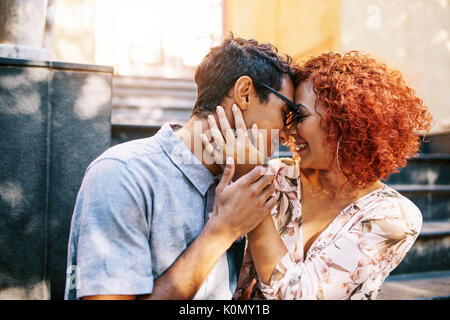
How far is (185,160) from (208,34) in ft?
17.7

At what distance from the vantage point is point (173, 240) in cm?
151

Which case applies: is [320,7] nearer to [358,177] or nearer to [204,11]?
[204,11]

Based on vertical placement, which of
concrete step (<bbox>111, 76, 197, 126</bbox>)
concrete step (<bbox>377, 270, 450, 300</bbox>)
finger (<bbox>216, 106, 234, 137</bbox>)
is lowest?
concrete step (<bbox>377, 270, 450, 300</bbox>)

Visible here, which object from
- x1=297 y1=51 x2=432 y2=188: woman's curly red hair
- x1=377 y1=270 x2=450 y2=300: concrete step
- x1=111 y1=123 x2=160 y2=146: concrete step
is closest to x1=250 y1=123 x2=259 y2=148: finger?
x1=297 y1=51 x2=432 y2=188: woman's curly red hair

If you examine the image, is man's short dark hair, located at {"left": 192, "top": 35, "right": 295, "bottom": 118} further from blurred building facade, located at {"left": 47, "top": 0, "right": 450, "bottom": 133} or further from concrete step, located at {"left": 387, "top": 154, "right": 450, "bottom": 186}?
blurred building facade, located at {"left": 47, "top": 0, "right": 450, "bottom": 133}

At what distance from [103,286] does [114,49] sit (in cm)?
527

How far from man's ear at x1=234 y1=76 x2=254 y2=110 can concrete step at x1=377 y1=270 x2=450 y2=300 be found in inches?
75.6

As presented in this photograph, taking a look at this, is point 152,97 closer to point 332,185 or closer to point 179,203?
point 332,185

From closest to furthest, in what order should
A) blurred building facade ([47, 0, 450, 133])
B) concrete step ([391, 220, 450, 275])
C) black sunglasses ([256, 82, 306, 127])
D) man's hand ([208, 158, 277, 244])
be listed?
man's hand ([208, 158, 277, 244]) → black sunglasses ([256, 82, 306, 127]) → concrete step ([391, 220, 450, 275]) → blurred building facade ([47, 0, 450, 133])

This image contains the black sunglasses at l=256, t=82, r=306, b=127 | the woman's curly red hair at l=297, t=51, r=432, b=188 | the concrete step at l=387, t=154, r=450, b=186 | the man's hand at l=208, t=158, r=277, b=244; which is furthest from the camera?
the concrete step at l=387, t=154, r=450, b=186

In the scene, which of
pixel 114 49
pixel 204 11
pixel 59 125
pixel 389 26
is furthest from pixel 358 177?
pixel 204 11

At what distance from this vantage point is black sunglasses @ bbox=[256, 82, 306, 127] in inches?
73.6

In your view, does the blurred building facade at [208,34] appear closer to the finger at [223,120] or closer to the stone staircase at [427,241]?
the stone staircase at [427,241]

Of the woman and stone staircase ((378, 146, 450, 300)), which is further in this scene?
stone staircase ((378, 146, 450, 300))
